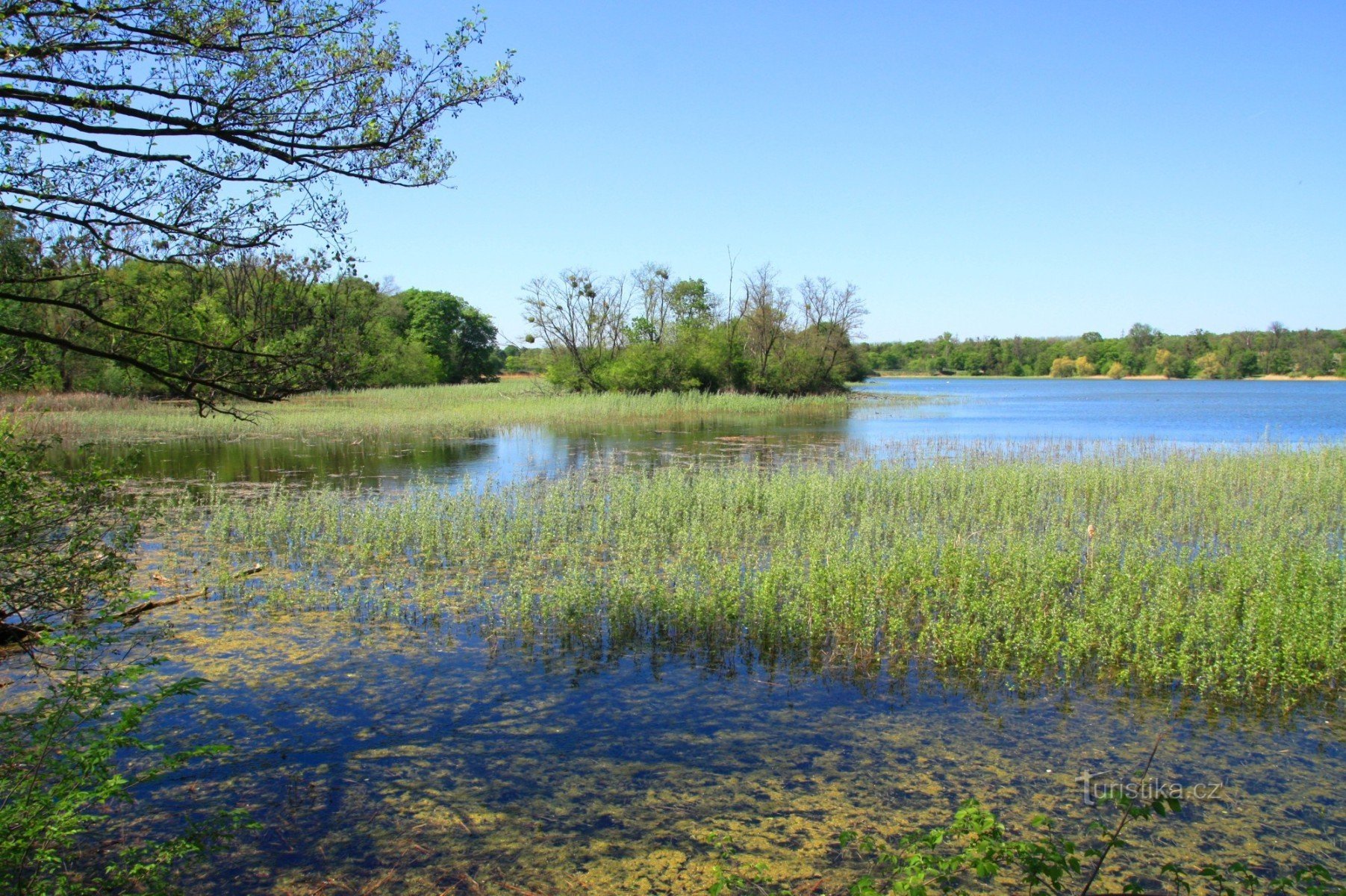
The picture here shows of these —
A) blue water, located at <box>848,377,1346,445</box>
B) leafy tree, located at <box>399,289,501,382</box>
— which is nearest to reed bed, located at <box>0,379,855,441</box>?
blue water, located at <box>848,377,1346,445</box>

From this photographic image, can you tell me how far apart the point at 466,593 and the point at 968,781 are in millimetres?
5010

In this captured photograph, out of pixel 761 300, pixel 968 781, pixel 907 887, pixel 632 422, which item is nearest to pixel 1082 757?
pixel 968 781

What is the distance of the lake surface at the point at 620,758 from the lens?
3900 millimetres

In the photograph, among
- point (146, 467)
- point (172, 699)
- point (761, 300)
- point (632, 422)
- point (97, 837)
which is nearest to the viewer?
point (97, 837)

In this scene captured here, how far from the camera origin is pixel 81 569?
414 centimetres

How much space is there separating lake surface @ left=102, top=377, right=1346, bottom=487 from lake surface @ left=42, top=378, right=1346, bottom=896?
702cm

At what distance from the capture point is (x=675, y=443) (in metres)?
22.7

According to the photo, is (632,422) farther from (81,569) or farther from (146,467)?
(81,569)

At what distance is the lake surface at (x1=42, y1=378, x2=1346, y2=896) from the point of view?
3.90 metres

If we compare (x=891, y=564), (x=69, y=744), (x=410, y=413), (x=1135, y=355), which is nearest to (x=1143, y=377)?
(x=1135, y=355)

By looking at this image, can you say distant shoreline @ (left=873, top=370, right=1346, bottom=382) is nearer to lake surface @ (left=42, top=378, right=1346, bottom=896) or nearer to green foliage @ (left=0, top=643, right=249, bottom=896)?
lake surface @ (left=42, top=378, right=1346, bottom=896)

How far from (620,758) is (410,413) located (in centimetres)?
2657

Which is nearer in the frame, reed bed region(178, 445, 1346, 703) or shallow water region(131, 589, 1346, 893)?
shallow water region(131, 589, 1346, 893)

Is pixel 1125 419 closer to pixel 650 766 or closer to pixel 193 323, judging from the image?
pixel 650 766
